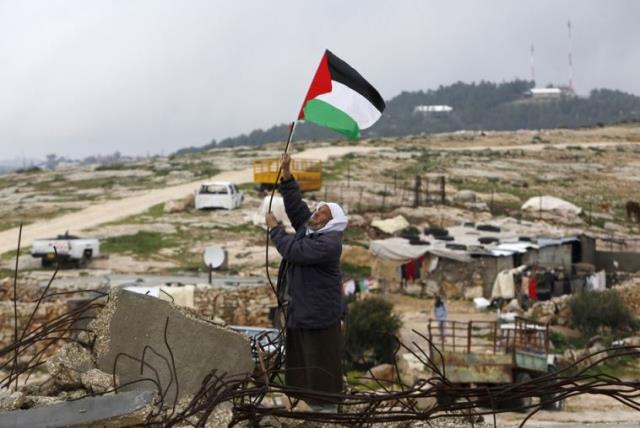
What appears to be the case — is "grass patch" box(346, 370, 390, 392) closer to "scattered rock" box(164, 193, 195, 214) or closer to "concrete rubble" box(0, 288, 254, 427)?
"concrete rubble" box(0, 288, 254, 427)

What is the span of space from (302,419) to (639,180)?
176 feet

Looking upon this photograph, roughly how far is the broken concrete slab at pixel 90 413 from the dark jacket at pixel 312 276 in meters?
1.41

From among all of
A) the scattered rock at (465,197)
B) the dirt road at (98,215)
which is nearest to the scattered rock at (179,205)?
the dirt road at (98,215)

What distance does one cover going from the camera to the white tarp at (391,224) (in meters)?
29.7

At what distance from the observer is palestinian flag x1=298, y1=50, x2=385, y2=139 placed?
19.6 feet

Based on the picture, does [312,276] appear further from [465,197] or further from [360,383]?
[465,197]

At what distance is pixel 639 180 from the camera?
52.5 m

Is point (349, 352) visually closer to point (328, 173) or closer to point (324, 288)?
point (324, 288)

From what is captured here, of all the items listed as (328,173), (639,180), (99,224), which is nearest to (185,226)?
(99,224)

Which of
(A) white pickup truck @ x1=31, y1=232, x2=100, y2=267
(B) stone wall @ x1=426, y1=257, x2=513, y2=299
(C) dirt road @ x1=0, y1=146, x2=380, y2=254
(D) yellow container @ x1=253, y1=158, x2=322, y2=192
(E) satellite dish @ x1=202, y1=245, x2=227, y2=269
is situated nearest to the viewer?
(E) satellite dish @ x1=202, y1=245, x2=227, y2=269

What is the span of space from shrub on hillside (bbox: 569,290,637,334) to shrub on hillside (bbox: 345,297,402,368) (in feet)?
15.2

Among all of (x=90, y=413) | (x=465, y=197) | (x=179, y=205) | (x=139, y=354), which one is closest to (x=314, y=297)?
(x=139, y=354)

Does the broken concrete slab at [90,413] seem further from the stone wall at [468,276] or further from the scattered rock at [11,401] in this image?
the stone wall at [468,276]

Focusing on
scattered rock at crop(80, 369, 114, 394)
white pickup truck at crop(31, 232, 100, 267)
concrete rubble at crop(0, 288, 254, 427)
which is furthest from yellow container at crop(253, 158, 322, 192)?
scattered rock at crop(80, 369, 114, 394)
